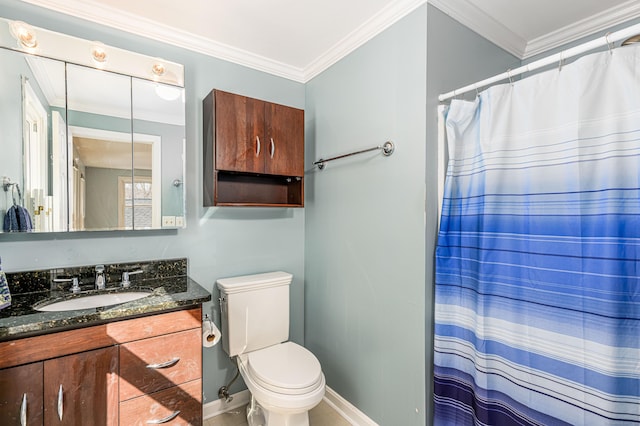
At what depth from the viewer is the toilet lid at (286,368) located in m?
1.60

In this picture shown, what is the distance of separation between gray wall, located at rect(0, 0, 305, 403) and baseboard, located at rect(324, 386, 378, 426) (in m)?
0.48

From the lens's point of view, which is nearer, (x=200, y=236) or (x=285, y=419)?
(x=285, y=419)

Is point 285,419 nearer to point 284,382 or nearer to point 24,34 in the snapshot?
point 284,382

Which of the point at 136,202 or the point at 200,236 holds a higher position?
the point at 136,202

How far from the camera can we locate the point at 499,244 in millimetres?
Result: 1382

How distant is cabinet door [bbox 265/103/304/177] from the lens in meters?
2.07

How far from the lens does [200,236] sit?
205cm

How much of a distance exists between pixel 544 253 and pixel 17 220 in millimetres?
2374

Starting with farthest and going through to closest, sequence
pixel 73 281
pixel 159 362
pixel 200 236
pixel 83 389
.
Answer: pixel 200 236 < pixel 73 281 < pixel 159 362 < pixel 83 389

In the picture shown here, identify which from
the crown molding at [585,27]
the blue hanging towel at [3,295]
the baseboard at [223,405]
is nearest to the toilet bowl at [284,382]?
the baseboard at [223,405]

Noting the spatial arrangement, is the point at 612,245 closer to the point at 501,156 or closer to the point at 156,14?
the point at 501,156

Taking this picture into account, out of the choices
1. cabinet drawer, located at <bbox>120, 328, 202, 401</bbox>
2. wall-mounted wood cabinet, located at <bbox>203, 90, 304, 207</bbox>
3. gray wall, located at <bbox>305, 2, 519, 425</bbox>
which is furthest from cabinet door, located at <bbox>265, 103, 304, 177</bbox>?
cabinet drawer, located at <bbox>120, 328, 202, 401</bbox>

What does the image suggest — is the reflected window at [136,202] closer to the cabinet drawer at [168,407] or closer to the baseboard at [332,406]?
the cabinet drawer at [168,407]

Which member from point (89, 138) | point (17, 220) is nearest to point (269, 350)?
point (17, 220)
